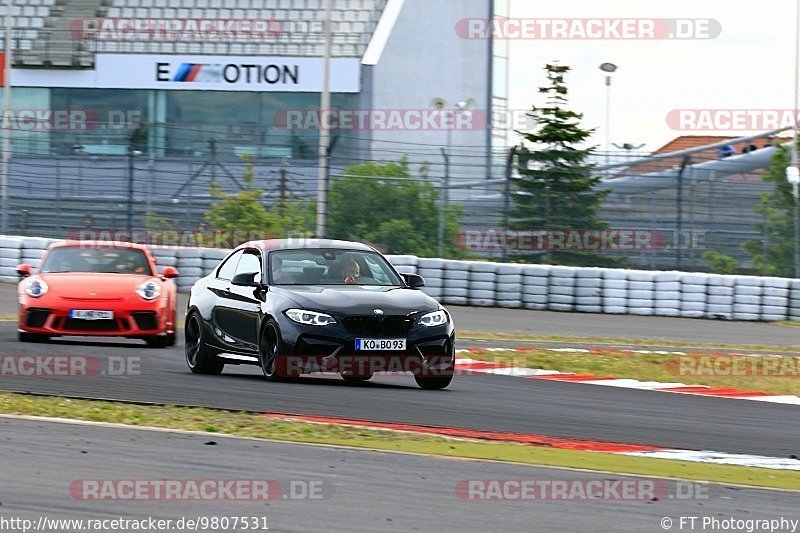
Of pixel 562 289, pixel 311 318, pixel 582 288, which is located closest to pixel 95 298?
pixel 311 318

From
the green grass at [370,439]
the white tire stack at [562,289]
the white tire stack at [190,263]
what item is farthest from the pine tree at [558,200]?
the green grass at [370,439]

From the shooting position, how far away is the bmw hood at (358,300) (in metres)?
11.2

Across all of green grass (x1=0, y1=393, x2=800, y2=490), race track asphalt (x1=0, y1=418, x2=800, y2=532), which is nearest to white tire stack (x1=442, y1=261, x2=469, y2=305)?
green grass (x1=0, y1=393, x2=800, y2=490)

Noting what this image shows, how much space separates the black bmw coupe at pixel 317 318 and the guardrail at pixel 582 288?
34.8 ft

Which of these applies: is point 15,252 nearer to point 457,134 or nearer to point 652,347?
point 652,347

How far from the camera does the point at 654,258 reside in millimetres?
24031

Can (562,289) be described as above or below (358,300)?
below

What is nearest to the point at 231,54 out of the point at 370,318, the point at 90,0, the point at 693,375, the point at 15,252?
the point at 90,0

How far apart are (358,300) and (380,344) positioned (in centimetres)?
42

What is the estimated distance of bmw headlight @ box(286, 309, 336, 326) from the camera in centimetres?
1115

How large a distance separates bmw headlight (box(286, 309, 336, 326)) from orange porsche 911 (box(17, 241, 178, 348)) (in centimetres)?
346

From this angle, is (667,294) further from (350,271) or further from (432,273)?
(350,271)

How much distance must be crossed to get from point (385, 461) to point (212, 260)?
16.0 meters

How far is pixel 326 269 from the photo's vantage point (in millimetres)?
11938
